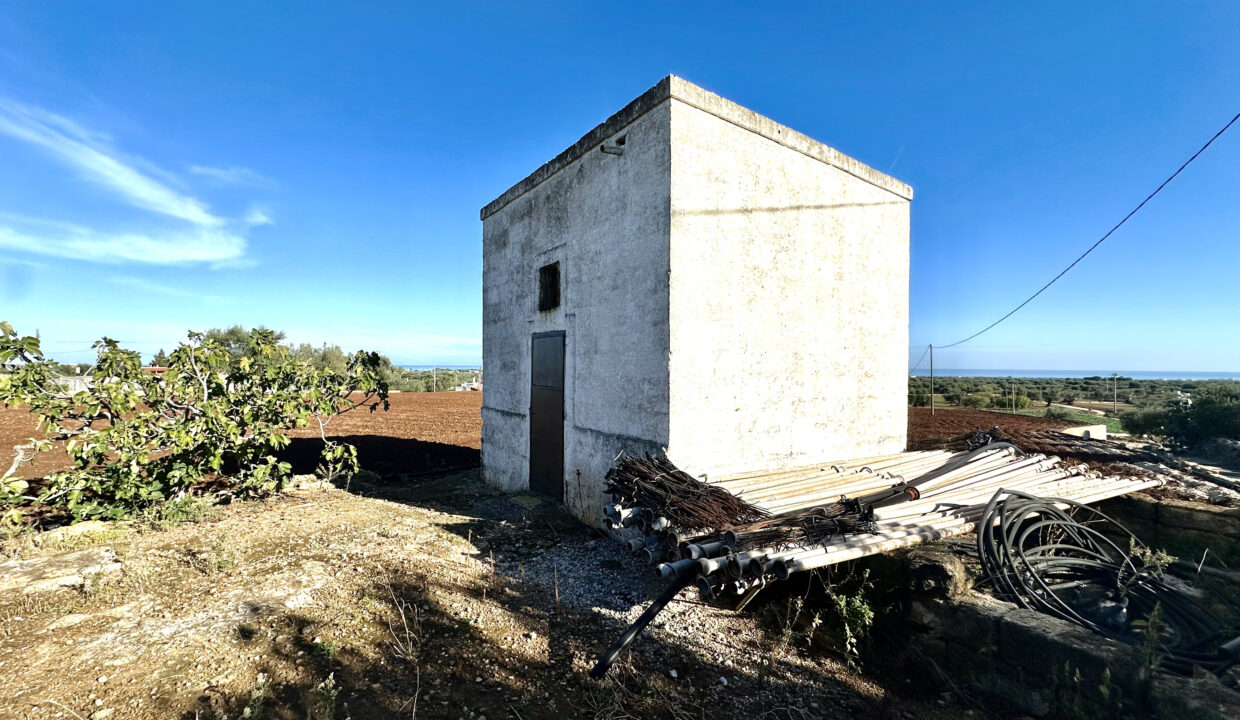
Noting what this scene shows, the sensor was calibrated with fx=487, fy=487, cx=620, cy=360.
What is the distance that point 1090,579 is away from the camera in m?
4.52

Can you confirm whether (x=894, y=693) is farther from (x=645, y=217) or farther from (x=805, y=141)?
(x=805, y=141)

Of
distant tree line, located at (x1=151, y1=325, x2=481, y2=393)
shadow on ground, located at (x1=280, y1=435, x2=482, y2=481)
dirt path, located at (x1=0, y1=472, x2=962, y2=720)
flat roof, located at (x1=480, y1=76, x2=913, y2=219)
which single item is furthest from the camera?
distant tree line, located at (x1=151, y1=325, x2=481, y2=393)

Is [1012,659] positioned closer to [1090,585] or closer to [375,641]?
[1090,585]

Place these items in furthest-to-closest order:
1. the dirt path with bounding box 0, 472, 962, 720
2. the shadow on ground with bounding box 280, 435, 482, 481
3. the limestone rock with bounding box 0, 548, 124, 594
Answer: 1. the shadow on ground with bounding box 280, 435, 482, 481
2. the limestone rock with bounding box 0, 548, 124, 594
3. the dirt path with bounding box 0, 472, 962, 720

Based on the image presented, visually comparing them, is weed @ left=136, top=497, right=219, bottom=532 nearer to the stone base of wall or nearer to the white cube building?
the white cube building

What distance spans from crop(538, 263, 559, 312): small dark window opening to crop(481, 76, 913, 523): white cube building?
1.0 inches

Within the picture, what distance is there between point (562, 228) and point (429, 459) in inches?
316

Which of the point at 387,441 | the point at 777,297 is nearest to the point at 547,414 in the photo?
the point at 777,297

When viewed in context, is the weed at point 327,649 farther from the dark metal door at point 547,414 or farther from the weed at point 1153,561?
the weed at point 1153,561

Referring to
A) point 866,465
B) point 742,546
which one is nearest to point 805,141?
point 866,465

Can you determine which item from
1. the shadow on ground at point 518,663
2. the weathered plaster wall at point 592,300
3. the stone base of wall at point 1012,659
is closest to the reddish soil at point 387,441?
the weathered plaster wall at point 592,300

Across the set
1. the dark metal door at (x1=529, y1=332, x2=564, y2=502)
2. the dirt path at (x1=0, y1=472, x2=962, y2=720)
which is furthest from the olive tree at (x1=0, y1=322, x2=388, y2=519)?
the dark metal door at (x1=529, y1=332, x2=564, y2=502)

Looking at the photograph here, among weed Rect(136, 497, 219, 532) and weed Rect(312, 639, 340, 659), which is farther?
weed Rect(136, 497, 219, 532)

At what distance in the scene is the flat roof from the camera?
570cm
